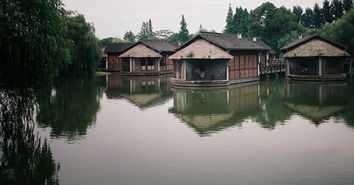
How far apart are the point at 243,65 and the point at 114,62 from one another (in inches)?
1219

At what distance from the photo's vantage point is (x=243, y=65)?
44.5 metres

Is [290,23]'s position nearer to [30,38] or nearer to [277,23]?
[277,23]

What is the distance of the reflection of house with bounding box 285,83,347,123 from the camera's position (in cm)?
2272

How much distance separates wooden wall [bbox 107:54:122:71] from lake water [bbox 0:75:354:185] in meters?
39.5

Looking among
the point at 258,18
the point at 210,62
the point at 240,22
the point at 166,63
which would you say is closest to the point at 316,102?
the point at 210,62

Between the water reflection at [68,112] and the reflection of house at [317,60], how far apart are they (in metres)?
25.3

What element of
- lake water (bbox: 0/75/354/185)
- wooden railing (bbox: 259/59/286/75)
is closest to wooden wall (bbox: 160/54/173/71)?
wooden railing (bbox: 259/59/286/75)

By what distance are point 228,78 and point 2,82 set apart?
92.0 feet

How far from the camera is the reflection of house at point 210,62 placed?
39594 mm

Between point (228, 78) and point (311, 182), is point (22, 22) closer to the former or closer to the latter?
point (311, 182)

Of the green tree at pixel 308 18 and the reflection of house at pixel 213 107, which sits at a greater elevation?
the green tree at pixel 308 18

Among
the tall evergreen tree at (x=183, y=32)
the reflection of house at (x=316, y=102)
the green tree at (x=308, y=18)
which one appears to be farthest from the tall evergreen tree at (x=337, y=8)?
the reflection of house at (x=316, y=102)

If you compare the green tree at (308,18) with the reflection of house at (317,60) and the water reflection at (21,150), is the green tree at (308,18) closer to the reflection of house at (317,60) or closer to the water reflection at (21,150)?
the reflection of house at (317,60)

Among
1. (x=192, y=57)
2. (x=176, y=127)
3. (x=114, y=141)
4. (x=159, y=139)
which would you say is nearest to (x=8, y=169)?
(x=114, y=141)
